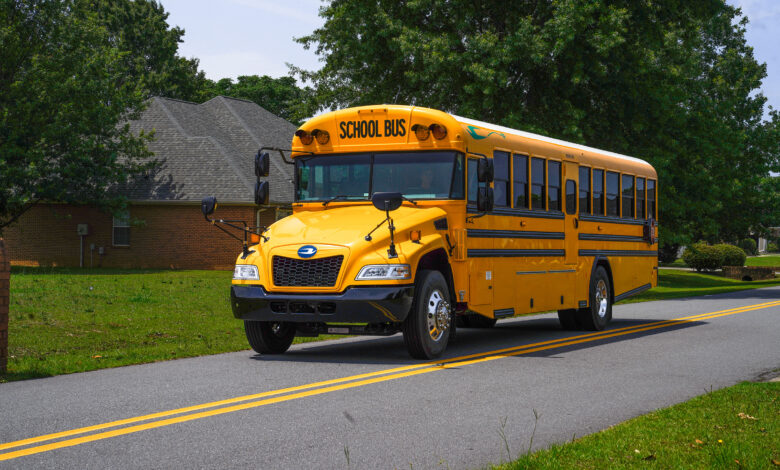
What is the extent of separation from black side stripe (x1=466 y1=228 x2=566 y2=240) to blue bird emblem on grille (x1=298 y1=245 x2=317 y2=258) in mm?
2246

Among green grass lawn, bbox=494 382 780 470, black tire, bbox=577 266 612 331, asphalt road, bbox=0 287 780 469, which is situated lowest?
asphalt road, bbox=0 287 780 469

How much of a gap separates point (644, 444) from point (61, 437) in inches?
161

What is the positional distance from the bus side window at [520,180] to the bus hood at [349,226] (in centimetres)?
213

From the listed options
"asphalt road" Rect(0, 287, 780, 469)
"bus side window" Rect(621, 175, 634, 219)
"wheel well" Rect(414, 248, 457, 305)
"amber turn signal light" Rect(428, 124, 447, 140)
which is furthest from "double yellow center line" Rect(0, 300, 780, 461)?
"bus side window" Rect(621, 175, 634, 219)

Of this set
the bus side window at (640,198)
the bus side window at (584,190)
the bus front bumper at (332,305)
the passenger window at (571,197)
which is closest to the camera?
the bus front bumper at (332,305)

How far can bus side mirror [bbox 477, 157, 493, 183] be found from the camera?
11570 millimetres

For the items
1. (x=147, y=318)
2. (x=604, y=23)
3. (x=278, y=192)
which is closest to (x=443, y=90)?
(x=604, y=23)

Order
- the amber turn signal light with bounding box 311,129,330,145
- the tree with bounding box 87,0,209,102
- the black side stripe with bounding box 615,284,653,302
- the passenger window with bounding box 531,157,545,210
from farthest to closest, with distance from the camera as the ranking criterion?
the tree with bounding box 87,0,209,102 < the black side stripe with bounding box 615,284,653,302 < the passenger window with bounding box 531,157,545,210 < the amber turn signal light with bounding box 311,129,330,145

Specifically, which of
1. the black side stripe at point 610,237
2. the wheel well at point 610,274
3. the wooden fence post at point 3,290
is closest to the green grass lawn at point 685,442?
the wooden fence post at point 3,290

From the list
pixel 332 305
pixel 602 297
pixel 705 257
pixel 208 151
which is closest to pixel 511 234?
pixel 332 305

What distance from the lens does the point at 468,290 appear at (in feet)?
39.6

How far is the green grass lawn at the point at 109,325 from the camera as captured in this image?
1159 cm

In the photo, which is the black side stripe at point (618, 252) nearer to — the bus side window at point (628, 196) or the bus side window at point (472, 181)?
the bus side window at point (628, 196)

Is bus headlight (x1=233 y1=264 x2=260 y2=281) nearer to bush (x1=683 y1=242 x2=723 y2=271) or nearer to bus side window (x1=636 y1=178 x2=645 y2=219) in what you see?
bus side window (x1=636 y1=178 x2=645 y2=219)
